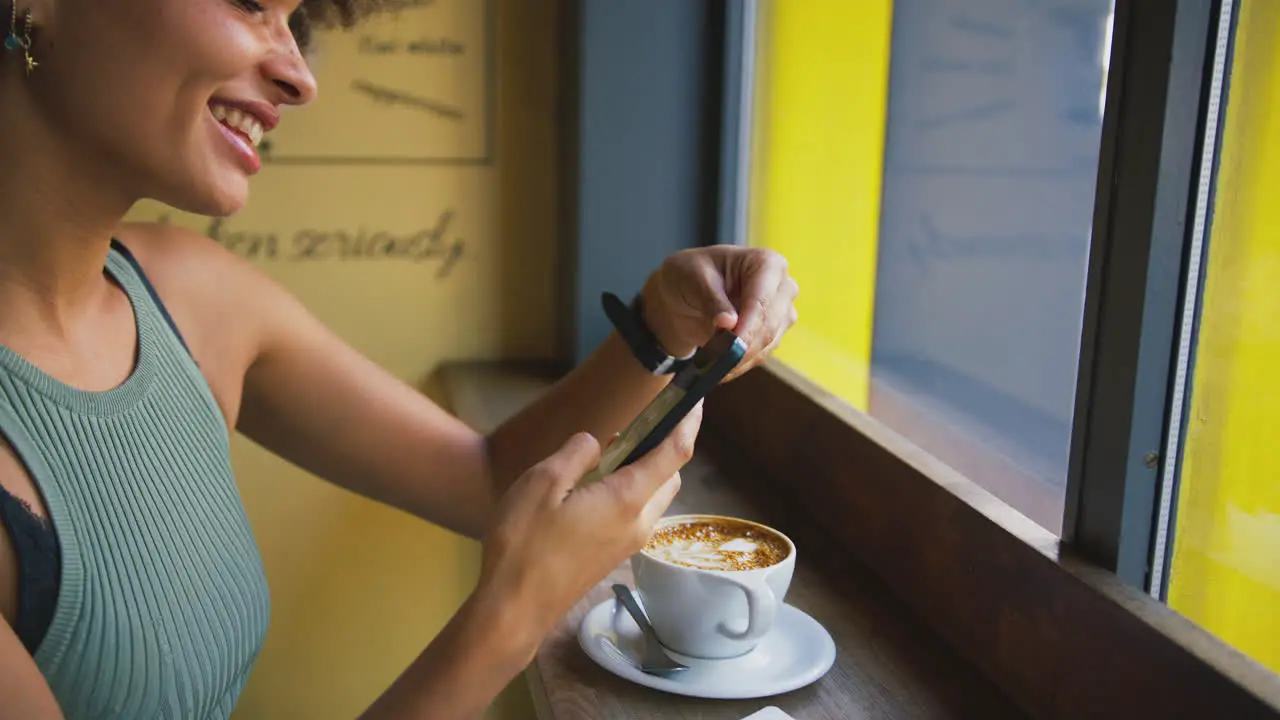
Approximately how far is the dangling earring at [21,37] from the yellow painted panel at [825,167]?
2.39 ft

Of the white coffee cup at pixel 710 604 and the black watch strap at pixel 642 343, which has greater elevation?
the black watch strap at pixel 642 343

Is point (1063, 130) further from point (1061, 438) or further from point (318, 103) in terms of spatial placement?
point (318, 103)

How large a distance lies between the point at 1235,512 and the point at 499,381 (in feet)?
3.12

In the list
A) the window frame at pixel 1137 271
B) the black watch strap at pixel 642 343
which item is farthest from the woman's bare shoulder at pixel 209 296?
the window frame at pixel 1137 271

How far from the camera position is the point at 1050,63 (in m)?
0.75

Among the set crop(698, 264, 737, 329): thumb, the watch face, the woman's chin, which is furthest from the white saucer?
the watch face

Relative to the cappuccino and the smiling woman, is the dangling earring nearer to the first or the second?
the smiling woman

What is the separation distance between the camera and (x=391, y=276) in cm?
144

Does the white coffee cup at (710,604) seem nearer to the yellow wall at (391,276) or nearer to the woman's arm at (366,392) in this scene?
the woman's arm at (366,392)

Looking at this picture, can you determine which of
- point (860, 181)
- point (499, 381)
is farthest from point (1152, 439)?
point (499, 381)

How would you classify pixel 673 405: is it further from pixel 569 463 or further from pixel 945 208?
pixel 945 208

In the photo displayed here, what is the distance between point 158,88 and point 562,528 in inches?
13.3

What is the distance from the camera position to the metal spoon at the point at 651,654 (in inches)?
26.6


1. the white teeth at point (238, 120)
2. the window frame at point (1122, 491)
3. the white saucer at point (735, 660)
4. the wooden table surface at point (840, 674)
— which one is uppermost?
the white teeth at point (238, 120)
